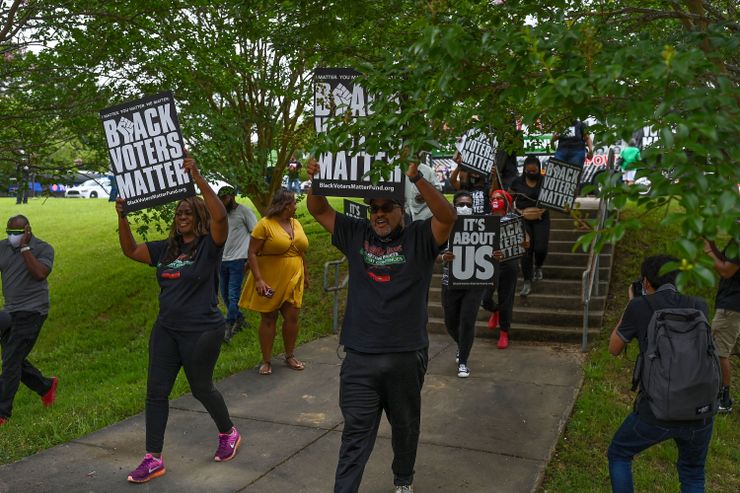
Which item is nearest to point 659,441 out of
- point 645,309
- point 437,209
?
point 645,309

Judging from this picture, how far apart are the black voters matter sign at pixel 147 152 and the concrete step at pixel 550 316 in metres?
5.34

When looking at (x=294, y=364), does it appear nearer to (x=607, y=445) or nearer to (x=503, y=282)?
(x=503, y=282)

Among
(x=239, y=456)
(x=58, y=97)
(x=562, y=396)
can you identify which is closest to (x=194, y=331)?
(x=239, y=456)

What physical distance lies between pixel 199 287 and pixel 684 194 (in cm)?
363

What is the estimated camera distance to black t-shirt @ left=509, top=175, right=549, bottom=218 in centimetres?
1020

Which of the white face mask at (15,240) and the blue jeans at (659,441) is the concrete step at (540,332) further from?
the white face mask at (15,240)

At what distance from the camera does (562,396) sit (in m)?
7.32

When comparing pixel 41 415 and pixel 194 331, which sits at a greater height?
pixel 194 331

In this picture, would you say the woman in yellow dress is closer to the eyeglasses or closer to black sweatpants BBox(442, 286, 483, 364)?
black sweatpants BBox(442, 286, 483, 364)

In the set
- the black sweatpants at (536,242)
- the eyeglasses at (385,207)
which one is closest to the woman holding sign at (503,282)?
the black sweatpants at (536,242)

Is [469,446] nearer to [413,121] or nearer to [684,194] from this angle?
[413,121]

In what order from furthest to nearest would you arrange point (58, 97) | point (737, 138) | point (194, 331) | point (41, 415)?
point (58, 97)
point (41, 415)
point (194, 331)
point (737, 138)

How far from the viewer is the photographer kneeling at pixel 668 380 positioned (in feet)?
13.6

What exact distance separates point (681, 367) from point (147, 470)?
354 cm
